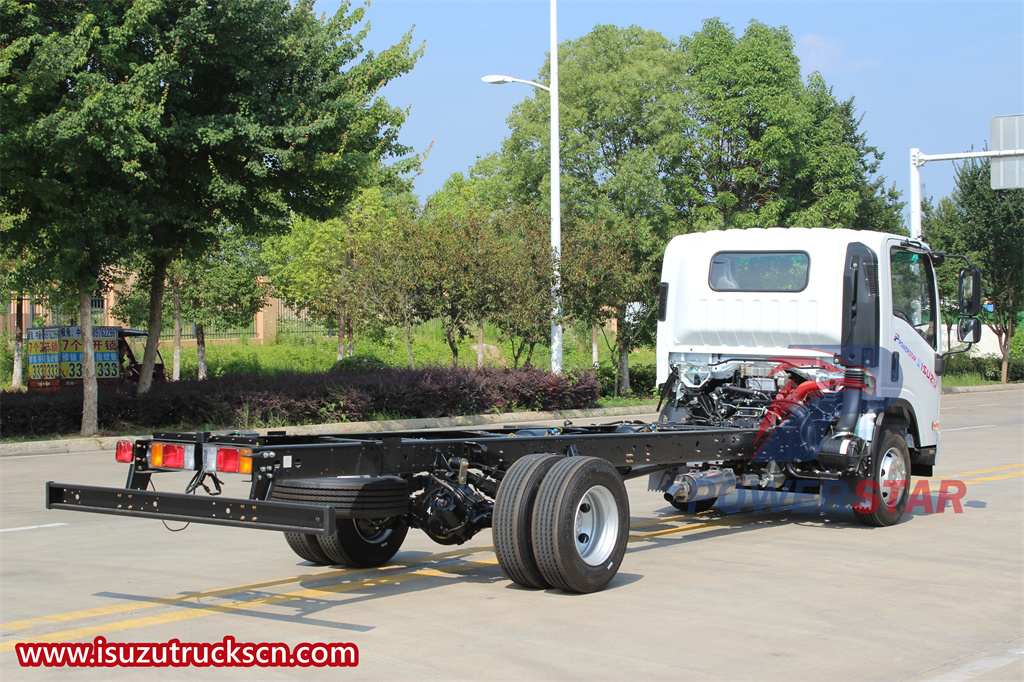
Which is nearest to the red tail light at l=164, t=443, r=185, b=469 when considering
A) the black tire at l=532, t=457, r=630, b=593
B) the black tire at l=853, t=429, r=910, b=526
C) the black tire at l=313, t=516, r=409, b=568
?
the black tire at l=313, t=516, r=409, b=568

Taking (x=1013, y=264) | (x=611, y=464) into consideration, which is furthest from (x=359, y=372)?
(x=1013, y=264)

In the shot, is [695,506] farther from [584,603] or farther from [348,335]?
[348,335]

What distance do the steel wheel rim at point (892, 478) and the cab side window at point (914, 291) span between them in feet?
4.34

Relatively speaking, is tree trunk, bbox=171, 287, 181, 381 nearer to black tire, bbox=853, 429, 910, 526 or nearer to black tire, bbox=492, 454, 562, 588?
black tire, bbox=853, 429, 910, 526

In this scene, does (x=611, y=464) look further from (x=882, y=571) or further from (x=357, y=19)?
(x=357, y=19)

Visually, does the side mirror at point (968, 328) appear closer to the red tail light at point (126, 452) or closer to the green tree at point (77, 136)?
the red tail light at point (126, 452)

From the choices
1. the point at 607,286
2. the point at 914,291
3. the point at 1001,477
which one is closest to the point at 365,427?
the point at 607,286

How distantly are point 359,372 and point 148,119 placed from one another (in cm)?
804

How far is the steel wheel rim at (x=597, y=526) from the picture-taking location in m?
7.00

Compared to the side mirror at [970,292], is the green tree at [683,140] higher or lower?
higher

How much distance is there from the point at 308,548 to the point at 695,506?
4.38m

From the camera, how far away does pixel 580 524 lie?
702 cm

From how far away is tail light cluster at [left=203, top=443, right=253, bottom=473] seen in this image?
595 centimetres

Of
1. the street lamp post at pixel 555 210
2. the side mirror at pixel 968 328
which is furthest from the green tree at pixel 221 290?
the side mirror at pixel 968 328
